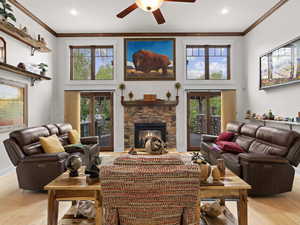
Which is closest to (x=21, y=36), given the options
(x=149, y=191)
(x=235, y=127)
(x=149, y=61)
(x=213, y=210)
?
(x=149, y=61)

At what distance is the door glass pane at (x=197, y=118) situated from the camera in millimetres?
6348

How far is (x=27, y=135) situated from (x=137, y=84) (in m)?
3.49

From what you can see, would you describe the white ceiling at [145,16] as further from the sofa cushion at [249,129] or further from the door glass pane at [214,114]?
the sofa cushion at [249,129]

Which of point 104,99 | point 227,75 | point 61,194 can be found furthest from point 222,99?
point 61,194

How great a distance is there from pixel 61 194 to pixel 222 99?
537 centimetres

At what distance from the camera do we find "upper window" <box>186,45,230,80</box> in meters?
6.31

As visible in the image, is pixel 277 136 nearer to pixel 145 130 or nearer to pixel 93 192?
pixel 93 192

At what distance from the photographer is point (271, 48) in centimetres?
479

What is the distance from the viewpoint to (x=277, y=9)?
458 cm

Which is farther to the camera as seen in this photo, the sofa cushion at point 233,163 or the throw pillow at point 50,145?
the throw pillow at point 50,145

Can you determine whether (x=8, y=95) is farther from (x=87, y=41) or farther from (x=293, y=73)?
(x=293, y=73)

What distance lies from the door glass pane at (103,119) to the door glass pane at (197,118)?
2.61 meters

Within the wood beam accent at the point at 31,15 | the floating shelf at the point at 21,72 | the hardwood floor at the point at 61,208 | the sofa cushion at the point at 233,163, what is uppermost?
the wood beam accent at the point at 31,15

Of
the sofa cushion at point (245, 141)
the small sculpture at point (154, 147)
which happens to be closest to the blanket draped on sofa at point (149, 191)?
the small sculpture at point (154, 147)
